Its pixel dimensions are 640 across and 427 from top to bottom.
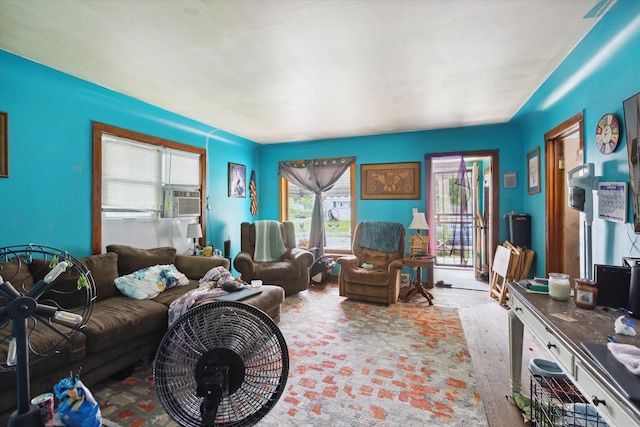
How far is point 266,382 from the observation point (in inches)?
32.6

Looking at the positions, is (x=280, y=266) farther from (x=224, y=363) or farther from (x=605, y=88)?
(x=605, y=88)

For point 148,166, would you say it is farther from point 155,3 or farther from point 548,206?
point 548,206

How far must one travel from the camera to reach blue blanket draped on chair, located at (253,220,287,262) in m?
4.24

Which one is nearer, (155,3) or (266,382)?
(266,382)

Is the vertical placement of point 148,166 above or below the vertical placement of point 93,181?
above

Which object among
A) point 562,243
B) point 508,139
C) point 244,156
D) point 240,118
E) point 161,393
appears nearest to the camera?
point 161,393

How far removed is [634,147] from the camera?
1.74 meters

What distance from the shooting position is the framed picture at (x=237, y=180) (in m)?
4.71

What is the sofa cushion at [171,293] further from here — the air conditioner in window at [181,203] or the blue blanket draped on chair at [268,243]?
the blue blanket draped on chair at [268,243]

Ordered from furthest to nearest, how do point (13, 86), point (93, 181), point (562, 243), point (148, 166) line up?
point (148, 166)
point (562, 243)
point (93, 181)
point (13, 86)

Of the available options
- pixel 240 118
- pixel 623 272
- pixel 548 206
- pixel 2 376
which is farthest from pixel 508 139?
pixel 2 376

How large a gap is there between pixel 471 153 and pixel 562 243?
1.68 meters

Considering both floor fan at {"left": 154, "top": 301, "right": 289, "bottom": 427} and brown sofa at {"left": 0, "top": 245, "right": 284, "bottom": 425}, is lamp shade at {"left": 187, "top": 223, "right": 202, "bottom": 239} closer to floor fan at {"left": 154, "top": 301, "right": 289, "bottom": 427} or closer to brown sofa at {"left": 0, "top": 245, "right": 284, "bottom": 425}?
brown sofa at {"left": 0, "top": 245, "right": 284, "bottom": 425}

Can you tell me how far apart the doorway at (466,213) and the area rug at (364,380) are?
1.91 meters
